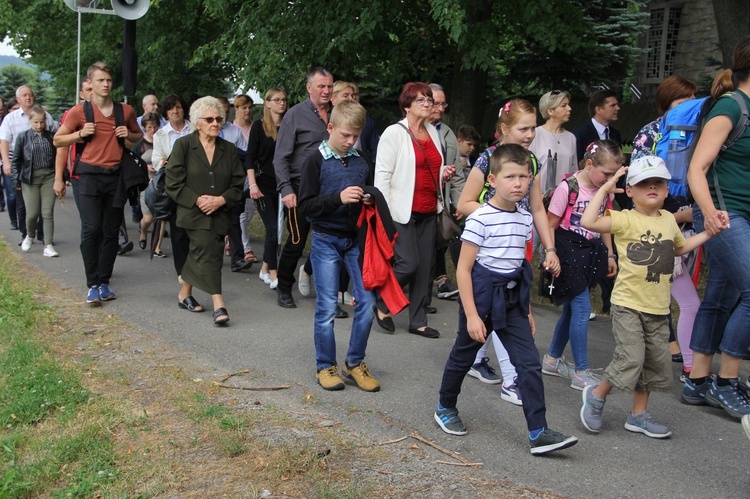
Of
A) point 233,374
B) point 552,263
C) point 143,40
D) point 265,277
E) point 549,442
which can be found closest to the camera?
point 549,442

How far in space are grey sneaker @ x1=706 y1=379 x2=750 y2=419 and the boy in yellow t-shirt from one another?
0.67m

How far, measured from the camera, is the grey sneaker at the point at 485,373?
6113 mm

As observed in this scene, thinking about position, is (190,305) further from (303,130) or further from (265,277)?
(303,130)

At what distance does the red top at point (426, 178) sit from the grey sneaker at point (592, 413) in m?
2.62

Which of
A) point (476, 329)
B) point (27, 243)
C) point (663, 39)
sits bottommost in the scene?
point (27, 243)

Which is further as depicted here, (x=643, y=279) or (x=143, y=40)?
(x=143, y=40)

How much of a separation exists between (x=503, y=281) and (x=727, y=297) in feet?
6.29

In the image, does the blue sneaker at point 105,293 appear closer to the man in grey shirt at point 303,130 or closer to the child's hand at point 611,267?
the man in grey shirt at point 303,130

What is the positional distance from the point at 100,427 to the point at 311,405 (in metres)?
1.29

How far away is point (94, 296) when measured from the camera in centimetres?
809

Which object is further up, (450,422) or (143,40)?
(143,40)

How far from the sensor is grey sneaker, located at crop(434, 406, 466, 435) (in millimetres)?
5000

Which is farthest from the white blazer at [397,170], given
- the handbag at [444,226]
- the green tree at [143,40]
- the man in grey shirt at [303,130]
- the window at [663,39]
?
the window at [663,39]

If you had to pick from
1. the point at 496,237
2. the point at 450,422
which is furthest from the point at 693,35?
the point at 450,422
